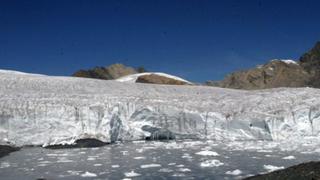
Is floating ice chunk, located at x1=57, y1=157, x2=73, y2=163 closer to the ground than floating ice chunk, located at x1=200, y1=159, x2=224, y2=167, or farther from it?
farther from it

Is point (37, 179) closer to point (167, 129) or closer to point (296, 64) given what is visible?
point (167, 129)

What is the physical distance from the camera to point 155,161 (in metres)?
17.5

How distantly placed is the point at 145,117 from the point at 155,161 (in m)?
8.71

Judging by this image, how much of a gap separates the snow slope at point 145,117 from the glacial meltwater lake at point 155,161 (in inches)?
78.7

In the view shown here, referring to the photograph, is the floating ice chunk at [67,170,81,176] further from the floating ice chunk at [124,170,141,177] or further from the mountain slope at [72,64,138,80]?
the mountain slope at [72,64,138,80]

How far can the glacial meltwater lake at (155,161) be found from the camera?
14.8 m

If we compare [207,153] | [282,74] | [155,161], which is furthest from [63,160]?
[282,74]

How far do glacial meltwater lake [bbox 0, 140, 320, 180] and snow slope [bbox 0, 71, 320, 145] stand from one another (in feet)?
6.56

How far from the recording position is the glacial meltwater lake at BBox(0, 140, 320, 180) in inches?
584

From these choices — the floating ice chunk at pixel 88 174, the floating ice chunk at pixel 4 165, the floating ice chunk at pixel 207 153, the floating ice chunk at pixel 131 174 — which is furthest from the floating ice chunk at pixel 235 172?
the floating ice chunk at pixel 4 165

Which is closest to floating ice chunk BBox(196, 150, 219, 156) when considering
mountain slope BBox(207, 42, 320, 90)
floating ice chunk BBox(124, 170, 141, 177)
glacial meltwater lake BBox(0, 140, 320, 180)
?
glacial meltwater lake BBox(0, 140, 320, 180)

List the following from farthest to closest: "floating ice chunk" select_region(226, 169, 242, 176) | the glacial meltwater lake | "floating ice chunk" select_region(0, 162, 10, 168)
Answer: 1. "floating ice chunk" select_region(0, 162, 10, 168)
2. the glacial meltwater lake
3. "floating ice chunk" select_region(226, 169, 242, 176)

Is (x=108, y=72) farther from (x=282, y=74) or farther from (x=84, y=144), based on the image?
(x=84, y=144)

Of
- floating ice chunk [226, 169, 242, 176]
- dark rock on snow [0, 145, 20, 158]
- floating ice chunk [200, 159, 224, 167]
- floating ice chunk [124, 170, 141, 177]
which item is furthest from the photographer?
dark rock on snow [0, 145, 20, 158]
